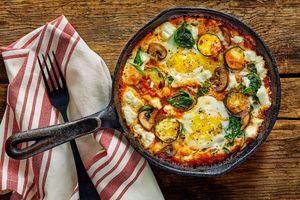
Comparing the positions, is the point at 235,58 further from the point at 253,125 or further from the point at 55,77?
the point at 55,77

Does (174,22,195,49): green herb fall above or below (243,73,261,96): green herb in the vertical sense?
above

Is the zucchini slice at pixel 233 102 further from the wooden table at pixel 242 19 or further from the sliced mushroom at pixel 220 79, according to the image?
the wooden table at pixel 242 19

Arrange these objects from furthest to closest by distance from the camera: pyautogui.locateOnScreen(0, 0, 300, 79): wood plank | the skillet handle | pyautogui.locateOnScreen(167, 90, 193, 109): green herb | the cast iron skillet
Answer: pyautogui.locateOnScreen(0, 0, 300, 79): wood plank, pyautogui.locateOnScreen(167, 90, 193, 109): green herb, the cast iron skillet, the skillet handle

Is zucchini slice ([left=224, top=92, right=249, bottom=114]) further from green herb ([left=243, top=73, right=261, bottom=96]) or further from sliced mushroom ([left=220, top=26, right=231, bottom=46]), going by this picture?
sliced mushroom ([left=220, top=26, right=231, bottom=46])

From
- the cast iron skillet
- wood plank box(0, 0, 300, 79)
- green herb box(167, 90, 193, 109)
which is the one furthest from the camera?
wood plank box(0, 0, 300, 79)

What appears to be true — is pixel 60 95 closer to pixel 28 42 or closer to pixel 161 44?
pixel 28 42

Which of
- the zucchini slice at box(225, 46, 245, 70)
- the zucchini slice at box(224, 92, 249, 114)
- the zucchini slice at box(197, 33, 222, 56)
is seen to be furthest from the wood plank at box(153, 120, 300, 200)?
the zucchini slice at box(197, 33, 222, 56)
